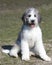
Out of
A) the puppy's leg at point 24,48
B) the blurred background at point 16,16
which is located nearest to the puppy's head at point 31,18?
the puppy's leg at point 24,48

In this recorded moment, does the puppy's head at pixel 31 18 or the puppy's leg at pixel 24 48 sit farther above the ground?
the puppy's head at pixel 31 18

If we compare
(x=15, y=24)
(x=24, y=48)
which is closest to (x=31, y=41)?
(x=24, y=48)

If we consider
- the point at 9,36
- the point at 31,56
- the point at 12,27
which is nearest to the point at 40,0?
the point at 12,27

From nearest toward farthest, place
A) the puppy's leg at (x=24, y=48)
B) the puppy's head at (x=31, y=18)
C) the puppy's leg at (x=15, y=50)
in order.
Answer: the puppy's head at (x=31, y=18)
the puppy's leg at (x=24, y=48)
the puppy's leg at (x=15, y=50)

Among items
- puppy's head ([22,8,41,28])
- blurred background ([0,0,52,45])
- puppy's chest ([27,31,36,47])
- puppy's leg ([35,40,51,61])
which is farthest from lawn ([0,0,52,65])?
puppy's head ([22,8,41,28])

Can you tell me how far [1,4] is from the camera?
18.8 meters

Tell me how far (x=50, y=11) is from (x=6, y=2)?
4447mm

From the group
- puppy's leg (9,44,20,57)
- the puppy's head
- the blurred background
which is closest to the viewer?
the puppy's head

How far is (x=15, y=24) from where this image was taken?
39.8ft

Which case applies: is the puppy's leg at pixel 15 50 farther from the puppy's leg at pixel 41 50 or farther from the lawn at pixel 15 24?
the puppy's leg at pixel 41 50

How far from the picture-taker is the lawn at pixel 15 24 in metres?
6.62

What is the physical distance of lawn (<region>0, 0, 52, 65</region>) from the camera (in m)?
6.62

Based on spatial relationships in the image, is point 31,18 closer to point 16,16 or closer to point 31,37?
point 31,37

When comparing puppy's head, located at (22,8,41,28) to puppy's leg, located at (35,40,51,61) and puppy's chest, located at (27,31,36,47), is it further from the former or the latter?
puppy's leg, located at (35,40,51,61)
